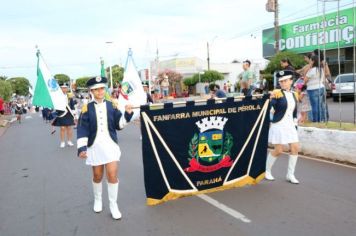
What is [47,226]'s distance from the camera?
5113mm

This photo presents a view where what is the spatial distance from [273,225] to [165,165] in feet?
5.69

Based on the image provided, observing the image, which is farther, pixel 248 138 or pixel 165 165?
pixel 248 138

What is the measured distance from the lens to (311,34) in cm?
3106

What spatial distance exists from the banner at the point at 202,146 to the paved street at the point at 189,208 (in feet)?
0.75

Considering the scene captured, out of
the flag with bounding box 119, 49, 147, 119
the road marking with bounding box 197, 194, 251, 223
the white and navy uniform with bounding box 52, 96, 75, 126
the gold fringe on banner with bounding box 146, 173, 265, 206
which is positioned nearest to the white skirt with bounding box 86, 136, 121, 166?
the gold fringe on banner with bounding box 146, 173, 265, 206

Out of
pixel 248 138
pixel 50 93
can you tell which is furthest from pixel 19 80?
pixel 248 138

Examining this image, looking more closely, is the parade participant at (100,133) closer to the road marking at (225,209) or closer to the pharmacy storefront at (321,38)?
the road marking at (225,209)

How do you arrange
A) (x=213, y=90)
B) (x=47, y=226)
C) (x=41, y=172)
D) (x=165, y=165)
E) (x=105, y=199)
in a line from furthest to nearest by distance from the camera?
(x=213, y=90), (x=41, y=172), (x=105, y=199), (x=165, y=165), (x=47, y=226)

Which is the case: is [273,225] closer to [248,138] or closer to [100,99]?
[248,138]

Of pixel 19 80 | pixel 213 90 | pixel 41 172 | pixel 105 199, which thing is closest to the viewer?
Answer: pixel 105 199

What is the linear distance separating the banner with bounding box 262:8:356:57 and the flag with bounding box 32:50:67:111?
2064 centimetres

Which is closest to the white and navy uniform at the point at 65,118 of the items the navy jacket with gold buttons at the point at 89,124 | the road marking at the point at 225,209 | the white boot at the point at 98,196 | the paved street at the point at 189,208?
the paved street at the point at 189,208

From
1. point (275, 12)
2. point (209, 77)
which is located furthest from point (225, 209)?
point (209, 77)

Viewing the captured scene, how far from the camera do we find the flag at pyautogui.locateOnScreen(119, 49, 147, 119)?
10.1 m
